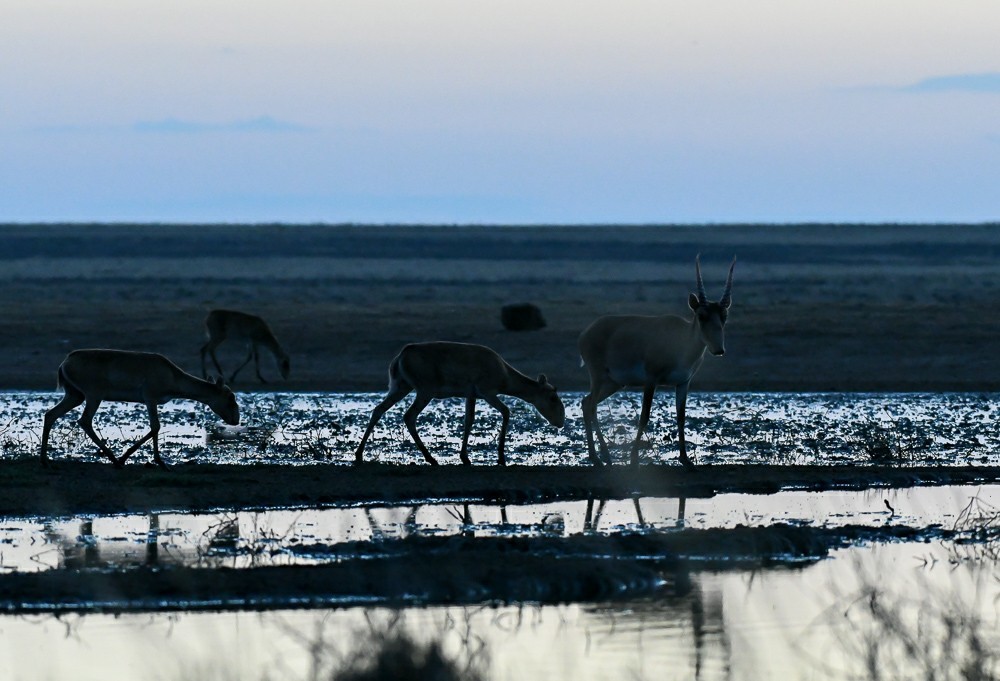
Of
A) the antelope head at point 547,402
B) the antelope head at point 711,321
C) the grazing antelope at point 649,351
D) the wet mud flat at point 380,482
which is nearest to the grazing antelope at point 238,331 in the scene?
the antelope head at point 547,402

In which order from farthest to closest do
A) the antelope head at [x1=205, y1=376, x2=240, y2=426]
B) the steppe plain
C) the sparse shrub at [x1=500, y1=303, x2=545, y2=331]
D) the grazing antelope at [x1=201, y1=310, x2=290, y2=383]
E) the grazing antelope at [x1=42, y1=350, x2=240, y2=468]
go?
the sparse shrub at [x1=500, y1=303, x2=545, y2=331]
the grazing antelope at [x1=201, y1=310, x2=290, y2=383]
the antelope head at [x1=205, y1=376, x2=240, y2=426]
the grazing antelope at [x1=42, y1=350, x2=240, y2=468]
the steppe plain

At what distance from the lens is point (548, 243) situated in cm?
11200

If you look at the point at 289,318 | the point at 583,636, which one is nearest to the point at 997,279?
the point at 289,318

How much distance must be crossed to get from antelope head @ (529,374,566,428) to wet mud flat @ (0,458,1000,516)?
6.33 ft

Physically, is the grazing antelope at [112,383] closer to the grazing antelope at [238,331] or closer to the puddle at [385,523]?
the puddle at [385,523]

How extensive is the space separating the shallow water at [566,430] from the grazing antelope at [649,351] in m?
0.73

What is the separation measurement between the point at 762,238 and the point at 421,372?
107 meters

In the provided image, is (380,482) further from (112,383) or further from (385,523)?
(112,383)

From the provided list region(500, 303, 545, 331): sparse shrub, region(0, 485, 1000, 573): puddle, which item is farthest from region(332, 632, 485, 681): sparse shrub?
region(500, 303, 545, 331): sparse shrub

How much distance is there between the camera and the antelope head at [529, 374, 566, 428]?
18.4 metres

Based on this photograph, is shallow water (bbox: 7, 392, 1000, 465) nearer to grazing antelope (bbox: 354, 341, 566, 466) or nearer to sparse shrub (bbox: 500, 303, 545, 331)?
grazing antelope (bbox: 354, 341, 566, 466)

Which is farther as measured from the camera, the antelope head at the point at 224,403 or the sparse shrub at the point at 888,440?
the antelope head at the point at 224,403

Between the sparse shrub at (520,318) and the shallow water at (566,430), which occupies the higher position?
the sparse shrub at (520,318)

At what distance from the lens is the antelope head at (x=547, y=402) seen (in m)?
18.4
